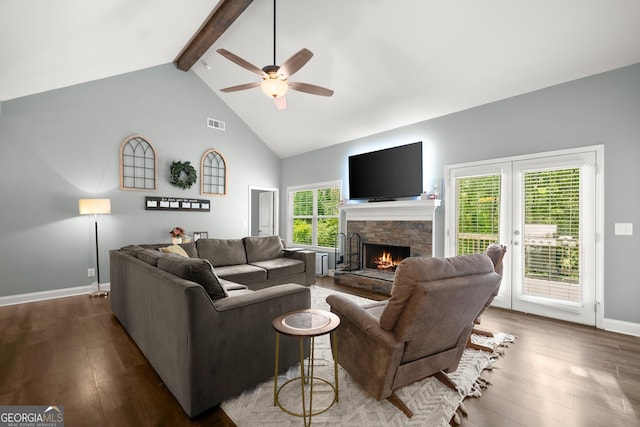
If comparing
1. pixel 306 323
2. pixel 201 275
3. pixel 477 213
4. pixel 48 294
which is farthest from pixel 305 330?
pixel 48 294

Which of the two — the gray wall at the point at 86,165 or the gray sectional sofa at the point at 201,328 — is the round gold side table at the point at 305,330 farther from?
the gray wall at the point at 86,165

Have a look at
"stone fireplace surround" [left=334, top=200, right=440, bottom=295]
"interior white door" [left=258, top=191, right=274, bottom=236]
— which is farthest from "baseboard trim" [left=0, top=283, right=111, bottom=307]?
"stone fireplace surround" [left=334, top=200, right=440, bottom=295]

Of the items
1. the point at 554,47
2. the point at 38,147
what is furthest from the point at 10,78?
the point at 554,47

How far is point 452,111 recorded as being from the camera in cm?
436

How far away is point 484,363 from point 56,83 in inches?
247

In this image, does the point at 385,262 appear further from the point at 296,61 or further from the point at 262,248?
the point at 296,61

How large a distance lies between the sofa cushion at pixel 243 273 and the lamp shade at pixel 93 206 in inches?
79.3

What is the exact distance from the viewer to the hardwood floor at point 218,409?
1.79 meters

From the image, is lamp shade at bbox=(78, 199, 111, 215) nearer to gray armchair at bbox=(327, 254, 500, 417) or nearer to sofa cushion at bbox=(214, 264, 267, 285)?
sofa cushion at bbox=(214, 264, 267, 285)

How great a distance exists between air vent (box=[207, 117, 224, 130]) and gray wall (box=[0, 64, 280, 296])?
0.35ft

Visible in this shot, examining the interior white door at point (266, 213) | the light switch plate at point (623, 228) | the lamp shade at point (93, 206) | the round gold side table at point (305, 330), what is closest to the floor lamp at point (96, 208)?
the lamp shade at point (93, 206)

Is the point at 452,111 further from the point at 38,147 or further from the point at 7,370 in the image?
the point at 38,147

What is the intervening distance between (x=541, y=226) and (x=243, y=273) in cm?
388

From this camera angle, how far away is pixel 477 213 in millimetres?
4141
